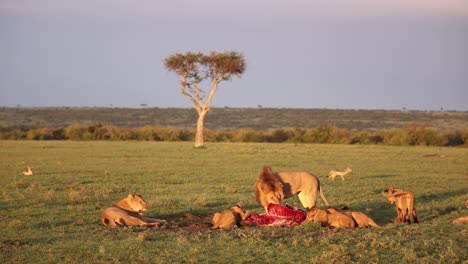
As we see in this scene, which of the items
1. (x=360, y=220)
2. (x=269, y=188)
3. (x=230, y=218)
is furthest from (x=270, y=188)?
(x=360, y=220)

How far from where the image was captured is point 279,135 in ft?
150

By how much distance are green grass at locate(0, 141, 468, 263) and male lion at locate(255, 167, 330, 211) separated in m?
0.79

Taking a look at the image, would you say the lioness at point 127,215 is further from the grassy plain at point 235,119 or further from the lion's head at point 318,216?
the grassy plain at point 235,119

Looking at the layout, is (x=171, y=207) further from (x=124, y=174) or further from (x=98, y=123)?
(x=98, y=123)

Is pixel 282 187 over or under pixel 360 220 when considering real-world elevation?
over

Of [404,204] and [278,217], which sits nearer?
[278,217]

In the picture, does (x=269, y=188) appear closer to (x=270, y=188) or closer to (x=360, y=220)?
(x=270, y=188)

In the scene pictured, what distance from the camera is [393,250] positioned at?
7441mm

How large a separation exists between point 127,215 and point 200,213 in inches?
82.2

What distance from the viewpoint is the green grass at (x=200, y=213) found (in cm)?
736

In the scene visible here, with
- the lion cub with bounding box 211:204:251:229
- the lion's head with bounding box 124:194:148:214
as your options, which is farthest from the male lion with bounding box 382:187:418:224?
the lion's head with bounding box 124:194:148:214

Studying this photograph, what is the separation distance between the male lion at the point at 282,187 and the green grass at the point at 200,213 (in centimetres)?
79

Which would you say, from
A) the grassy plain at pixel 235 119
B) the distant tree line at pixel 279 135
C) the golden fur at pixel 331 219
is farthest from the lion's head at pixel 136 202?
the grassy plain at pixel 235 119

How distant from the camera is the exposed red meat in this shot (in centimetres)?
934
